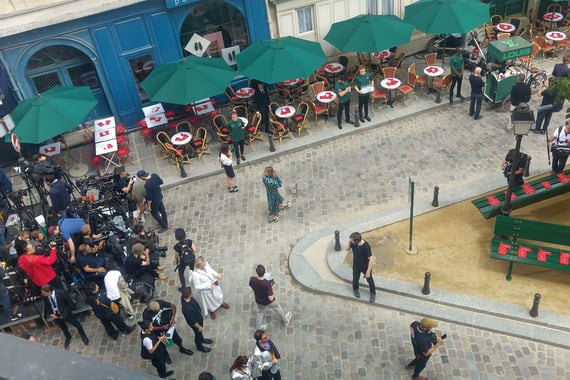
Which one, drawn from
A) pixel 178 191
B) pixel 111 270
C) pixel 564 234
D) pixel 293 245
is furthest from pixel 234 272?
pixel 564 234

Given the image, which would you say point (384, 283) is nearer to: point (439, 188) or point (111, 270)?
point (439, 188)

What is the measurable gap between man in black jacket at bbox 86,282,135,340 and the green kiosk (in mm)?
12299

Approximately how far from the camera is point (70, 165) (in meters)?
16.6

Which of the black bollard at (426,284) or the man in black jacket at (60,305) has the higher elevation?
the man in black jacket at (60,305)

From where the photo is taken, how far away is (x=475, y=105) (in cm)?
1628

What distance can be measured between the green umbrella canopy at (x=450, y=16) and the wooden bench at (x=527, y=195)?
5.89 meters

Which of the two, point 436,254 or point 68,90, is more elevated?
point 68,90

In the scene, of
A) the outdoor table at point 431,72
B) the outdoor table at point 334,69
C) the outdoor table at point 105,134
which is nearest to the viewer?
the outdoor table at point 105,134

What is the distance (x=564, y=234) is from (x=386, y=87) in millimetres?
7861

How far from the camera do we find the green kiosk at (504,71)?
1588 centimetres

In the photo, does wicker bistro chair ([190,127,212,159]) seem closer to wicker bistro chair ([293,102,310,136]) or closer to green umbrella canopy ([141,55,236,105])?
green umbrella canopy ([141,55,236,105])

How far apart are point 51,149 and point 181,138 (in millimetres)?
4162

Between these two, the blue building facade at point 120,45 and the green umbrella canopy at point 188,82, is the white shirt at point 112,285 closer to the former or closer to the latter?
the green umbrella canopy at point 188,82

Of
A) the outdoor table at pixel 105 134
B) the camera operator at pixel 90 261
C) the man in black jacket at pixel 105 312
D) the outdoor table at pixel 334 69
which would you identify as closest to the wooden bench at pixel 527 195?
the man in black jacket at pixel 105 312
